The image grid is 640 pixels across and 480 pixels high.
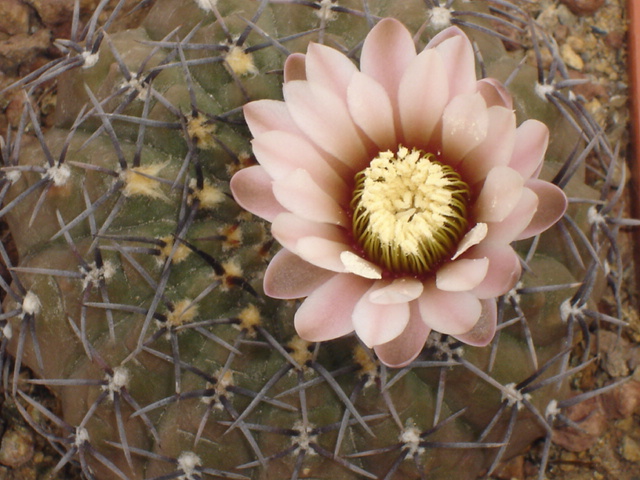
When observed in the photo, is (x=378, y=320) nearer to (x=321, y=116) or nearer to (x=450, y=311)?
(x=450, y=311)

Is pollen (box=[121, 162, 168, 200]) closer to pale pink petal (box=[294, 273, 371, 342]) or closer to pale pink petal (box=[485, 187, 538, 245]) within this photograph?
pale pink petal (box=[294, 273, 371, 342])

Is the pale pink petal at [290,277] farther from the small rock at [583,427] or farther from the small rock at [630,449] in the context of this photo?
the small rock at [630,449]

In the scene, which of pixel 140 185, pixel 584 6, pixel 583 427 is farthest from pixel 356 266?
pixel 584 6

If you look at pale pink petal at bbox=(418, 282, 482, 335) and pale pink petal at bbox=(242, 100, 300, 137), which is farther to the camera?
pale pink petal at bbox=(242, 100, 300, 137)

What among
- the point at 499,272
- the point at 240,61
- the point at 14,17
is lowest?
the point at 14,17

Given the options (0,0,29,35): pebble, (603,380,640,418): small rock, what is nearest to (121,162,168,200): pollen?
(0,0,29,35): pebble

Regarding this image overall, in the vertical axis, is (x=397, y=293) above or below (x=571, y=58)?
above

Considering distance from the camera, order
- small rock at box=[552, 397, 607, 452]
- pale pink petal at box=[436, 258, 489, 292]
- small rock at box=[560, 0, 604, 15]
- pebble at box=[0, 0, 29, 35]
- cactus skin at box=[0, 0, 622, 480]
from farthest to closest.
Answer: small rock at box=[560, 0, 604, 15]
pebble at box=[0, 0, 29, 35]
small rock at box=[552, 397, 607, 452]
cactus skin at box=[0, 0, 622, 480]
pale pink petal at box=[436, 258, 489, 292]
